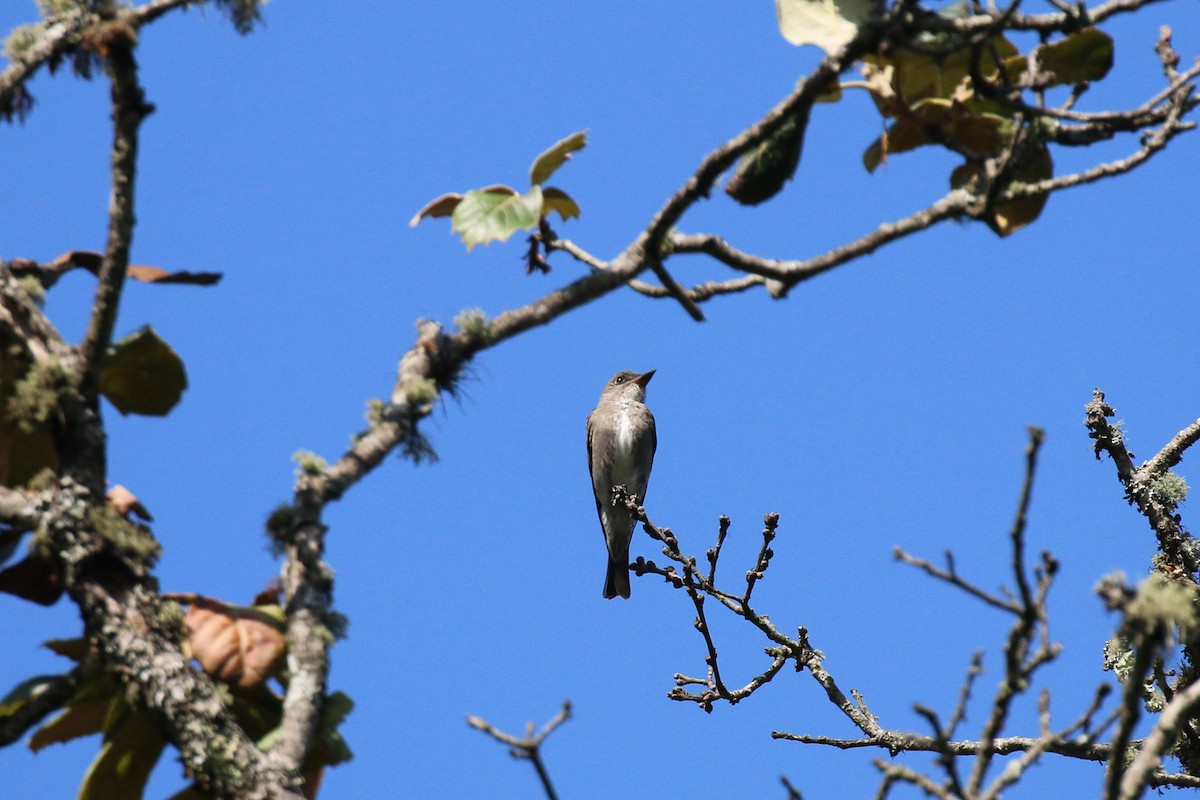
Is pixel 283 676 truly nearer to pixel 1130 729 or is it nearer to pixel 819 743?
pixel 1130 729

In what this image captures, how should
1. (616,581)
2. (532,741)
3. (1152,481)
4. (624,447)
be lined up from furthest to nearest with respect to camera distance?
(624,447) → (616,581) → (1152,481) → (532,741)

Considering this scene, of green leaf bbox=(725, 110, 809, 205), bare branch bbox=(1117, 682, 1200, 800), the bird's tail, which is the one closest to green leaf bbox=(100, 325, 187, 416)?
green leaf bbox=(725, 110, 809, 205)

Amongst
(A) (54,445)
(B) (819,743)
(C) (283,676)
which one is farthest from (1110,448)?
(A) (54,445)

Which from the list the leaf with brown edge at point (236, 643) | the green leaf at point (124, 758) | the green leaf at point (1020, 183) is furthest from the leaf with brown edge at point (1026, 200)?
the green leaf at point (124, 758)

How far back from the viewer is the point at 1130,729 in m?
2.45

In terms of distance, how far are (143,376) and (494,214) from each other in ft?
3.34

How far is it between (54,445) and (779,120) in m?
1.97

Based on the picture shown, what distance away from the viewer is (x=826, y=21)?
10.9 feet

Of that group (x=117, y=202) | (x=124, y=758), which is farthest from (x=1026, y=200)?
(x=124, y=758)

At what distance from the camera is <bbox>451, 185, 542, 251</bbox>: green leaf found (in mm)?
3260

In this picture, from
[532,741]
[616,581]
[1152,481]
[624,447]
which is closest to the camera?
[532,741]

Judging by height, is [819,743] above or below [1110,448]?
below

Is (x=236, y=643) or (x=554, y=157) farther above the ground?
(x=554, y=157)

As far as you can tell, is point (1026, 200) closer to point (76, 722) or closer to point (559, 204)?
point (559, 204)
